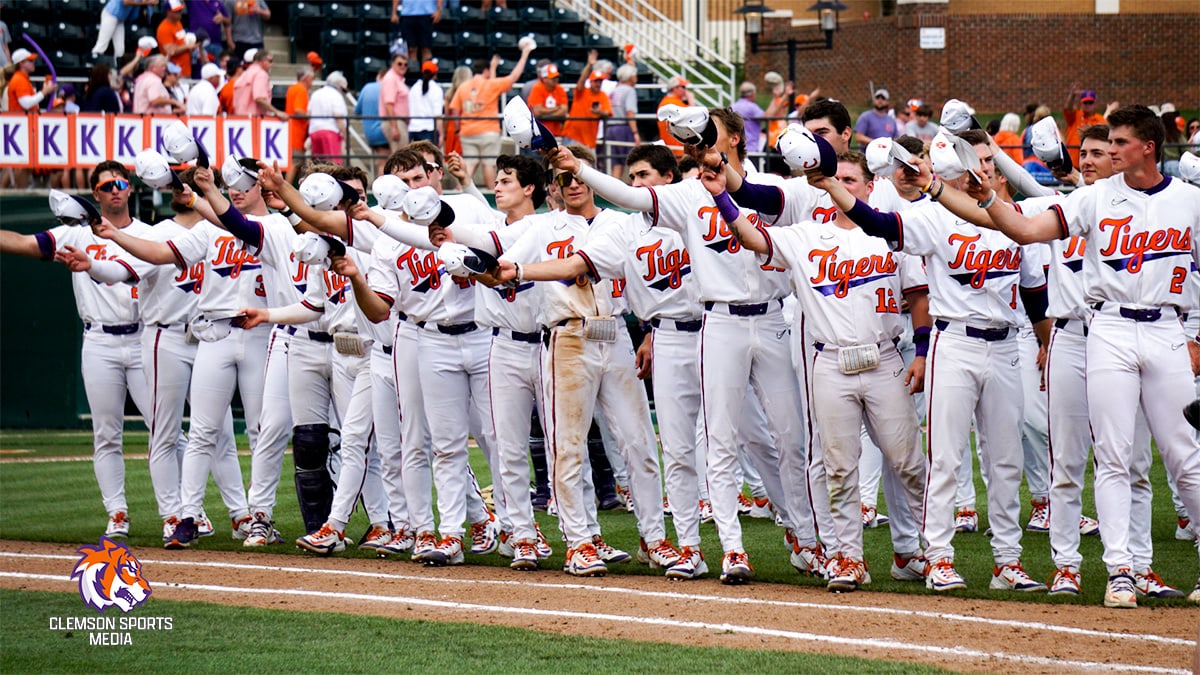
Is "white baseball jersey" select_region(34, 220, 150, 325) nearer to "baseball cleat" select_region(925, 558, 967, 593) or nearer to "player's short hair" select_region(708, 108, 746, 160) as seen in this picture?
"player's short hair" select_region(708, 108, 746, 160)

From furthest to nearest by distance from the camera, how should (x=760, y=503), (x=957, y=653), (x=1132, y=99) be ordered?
(x=1132, y=99)
(x=760, y=503)
(x=957, y=653)

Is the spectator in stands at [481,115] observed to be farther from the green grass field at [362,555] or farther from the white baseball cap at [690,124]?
the white baseball cap at [690,124]

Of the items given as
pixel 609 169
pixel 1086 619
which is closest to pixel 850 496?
pixel 1086 619

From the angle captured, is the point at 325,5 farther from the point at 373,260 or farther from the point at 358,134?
the point at 373,260

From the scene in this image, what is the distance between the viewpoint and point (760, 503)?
10.6 meters

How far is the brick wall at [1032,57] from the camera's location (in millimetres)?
28234

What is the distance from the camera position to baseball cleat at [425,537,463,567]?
8656 mm

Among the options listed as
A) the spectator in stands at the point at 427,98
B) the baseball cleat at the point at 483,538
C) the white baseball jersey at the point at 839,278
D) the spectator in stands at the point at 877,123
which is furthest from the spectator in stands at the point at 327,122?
the white baseball jersey at the point at 839,278

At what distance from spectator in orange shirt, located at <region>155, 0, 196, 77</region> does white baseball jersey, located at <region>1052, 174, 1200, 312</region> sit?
13986 mm

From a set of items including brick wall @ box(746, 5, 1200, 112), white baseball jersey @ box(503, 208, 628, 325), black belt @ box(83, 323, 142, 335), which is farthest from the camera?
brick wall @ box(746, 5, 1200, 112)

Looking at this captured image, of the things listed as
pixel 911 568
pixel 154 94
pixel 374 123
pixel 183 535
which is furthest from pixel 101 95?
pixel 911 568

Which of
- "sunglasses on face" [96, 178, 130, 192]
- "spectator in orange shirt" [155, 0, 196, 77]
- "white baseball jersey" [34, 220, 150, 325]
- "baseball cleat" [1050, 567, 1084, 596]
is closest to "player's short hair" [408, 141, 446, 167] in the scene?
"sunglasses on face" [96, 178, 130, 192]

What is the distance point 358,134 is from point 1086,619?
Answer: 15174 millimetres

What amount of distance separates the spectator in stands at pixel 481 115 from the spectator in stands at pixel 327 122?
1.35m
